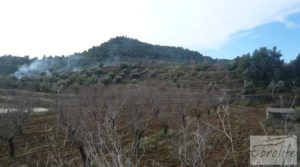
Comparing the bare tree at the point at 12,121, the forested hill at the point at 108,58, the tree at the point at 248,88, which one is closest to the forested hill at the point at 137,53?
the forested hill at the point at 108,58

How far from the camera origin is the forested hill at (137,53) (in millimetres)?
67875

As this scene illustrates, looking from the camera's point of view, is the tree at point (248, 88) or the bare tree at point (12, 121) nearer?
the bare tree at point (12, 121)

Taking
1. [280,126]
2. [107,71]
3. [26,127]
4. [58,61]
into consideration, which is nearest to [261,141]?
[280,126]

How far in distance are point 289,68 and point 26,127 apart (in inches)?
840

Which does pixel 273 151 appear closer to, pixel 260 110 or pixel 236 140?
pixel 236 140

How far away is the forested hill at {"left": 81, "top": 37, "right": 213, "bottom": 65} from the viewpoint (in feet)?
223

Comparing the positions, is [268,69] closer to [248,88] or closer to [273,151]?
[248,88]

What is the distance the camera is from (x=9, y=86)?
125ft

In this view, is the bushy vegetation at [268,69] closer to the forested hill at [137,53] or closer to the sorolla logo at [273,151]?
the forested hill at [137,53]

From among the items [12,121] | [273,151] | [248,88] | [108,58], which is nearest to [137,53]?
[108,58]

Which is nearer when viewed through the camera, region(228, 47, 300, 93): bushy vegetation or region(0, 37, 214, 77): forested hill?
region(228, 47, 300, 93): bushy vegetation

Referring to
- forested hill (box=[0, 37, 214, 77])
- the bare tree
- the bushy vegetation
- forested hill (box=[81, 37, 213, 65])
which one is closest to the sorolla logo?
the bare tree

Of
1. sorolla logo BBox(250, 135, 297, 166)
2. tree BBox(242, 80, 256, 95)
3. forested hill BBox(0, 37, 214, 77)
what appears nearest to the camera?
sorolla logo BBox(250, 135, 297, 166)

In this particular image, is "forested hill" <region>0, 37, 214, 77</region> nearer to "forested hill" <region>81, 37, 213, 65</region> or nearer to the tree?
"forested hill" <region>81, 37, 213, 65</region>
